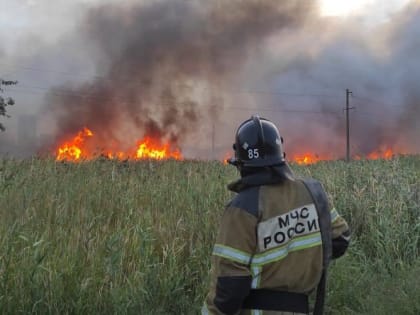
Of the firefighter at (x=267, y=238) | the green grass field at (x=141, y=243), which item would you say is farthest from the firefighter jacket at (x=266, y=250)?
the green grass field at (x=141, y=243)

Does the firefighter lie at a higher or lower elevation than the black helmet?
lower

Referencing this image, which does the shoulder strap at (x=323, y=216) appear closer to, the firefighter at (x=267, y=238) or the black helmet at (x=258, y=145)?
the firefighter at (x=267, y=238)

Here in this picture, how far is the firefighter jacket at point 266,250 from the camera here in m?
2.00

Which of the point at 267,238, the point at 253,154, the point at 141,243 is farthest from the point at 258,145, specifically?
the point at 141,243

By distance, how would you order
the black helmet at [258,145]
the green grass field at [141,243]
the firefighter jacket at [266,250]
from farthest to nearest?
the green grass field at [141,243]
the black helmet at [258,145]
the firefighter jacket at [266,250]

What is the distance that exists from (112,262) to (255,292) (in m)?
2.02

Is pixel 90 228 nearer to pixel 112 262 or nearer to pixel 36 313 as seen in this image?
pixel 112 262

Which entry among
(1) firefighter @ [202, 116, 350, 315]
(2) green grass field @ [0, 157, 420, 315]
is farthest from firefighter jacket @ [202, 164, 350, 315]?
(2) green grass field @ [0, 157, 420, 315]

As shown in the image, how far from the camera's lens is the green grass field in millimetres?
3635

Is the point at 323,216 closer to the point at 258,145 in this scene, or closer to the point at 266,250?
the point at 266,250

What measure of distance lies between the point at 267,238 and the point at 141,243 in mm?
2369

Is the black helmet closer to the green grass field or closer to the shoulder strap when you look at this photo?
the shoulder strap

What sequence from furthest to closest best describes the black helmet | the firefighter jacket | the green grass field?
the green grass field < the black helmet < the firefighter jacket

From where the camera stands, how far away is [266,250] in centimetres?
205
